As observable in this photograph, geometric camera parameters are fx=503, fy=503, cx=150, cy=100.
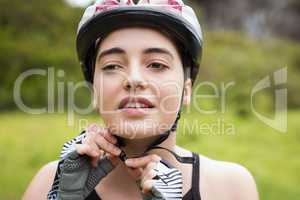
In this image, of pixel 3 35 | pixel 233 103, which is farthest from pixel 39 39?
pixel 233 103

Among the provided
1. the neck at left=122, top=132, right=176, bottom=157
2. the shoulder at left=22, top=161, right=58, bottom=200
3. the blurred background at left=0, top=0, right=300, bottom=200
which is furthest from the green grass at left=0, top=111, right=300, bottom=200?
the neck at left=122, top=132, right=176, bottom=157

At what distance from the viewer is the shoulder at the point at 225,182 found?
1915 millimetres

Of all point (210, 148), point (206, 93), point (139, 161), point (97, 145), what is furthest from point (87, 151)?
point (206, 93)

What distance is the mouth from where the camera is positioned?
1.66m

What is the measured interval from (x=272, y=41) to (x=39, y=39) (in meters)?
7.72

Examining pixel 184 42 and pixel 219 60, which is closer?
pixel 184 42

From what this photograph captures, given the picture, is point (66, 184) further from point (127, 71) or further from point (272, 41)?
point (272, 41)

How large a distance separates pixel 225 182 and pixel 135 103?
55 centimetres

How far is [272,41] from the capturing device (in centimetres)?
1456

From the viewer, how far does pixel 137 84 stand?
165cm

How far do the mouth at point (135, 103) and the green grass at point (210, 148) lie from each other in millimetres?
3364

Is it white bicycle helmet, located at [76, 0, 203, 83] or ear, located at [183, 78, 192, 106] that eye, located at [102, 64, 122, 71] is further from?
ear, located at [183, 78, 192, 106]

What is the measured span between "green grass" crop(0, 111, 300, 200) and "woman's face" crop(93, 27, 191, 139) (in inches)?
131

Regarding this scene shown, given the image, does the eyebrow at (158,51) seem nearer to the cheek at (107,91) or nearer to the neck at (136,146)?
the cheek at (107,91)
